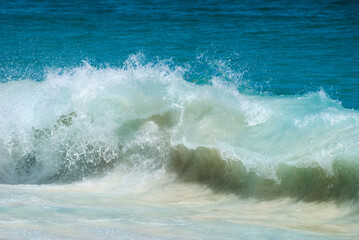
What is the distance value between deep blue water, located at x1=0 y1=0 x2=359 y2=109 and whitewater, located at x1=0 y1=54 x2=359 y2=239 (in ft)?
12.4

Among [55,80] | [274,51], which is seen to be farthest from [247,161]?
[274,51]

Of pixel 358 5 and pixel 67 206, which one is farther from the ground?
pixel 358 5

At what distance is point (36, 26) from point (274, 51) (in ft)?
28.3

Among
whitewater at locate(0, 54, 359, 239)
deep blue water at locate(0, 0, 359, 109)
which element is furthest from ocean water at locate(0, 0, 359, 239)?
deep blue water at locate(0, 0, 359, 109)

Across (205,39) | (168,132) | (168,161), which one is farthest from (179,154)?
(205,39)

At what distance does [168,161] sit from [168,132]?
41cm

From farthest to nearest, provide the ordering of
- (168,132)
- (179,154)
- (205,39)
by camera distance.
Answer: (205,39)
(168,132)
(179,154)

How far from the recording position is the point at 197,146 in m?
7.49

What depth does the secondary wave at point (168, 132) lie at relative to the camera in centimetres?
657

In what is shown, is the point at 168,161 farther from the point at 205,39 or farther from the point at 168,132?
the point at 205,39

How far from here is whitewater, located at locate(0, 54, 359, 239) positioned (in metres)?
5.25

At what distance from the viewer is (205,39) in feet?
55.5

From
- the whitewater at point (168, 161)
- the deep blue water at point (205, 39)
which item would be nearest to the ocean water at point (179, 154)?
the whitewater at point (168, 161)

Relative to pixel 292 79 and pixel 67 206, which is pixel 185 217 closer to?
pixel 67 206
